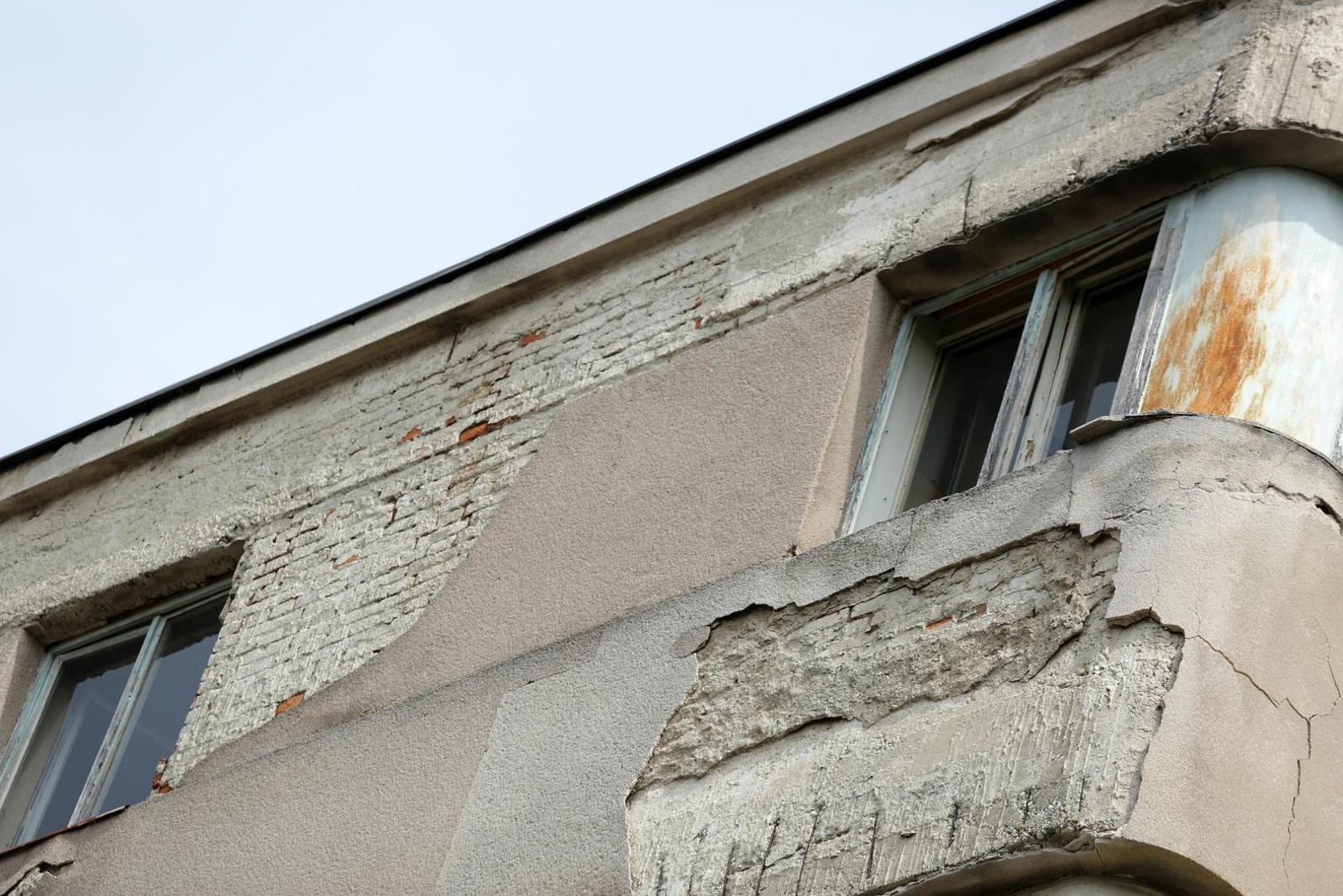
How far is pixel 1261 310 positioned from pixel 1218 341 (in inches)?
6.0

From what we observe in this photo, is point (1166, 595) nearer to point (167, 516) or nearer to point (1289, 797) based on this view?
→ point (1289, 797)

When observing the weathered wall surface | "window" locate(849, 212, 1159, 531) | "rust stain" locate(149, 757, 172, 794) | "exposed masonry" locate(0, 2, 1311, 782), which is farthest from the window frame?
"rust stain" locate(149, 757, 172, 794)

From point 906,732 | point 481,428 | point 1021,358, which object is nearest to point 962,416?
point 1021,358

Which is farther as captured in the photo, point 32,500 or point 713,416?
point 32,500

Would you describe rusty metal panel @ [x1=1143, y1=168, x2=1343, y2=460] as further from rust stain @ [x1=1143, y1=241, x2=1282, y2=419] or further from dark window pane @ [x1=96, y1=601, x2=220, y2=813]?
dark window pane @ [x1=96, y1=601, x2=220, y2=813]

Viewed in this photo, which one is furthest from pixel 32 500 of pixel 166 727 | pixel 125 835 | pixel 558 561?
pixel 558 561

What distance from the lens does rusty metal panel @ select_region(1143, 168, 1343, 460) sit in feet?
17.1

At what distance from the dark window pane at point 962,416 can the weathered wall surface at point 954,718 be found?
1.85 ft

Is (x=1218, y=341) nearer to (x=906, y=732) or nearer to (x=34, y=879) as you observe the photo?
(x=906, y=732)

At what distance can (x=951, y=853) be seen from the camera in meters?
4.57

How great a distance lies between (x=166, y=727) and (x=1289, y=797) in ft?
14.3

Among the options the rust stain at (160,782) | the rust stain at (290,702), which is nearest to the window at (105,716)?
the rust stain at (160,782)

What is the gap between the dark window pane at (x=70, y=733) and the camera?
755 centimetres

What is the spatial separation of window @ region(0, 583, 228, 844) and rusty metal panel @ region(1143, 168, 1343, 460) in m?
3.90
